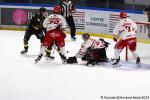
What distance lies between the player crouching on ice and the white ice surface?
0.20 meters

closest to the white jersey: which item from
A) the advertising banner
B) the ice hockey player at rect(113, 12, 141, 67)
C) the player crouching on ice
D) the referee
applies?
the player crouching on ice

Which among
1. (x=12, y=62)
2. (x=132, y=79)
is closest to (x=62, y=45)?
(x=12, y=62)

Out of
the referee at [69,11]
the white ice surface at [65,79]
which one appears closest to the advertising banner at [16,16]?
the referee at [69,11]

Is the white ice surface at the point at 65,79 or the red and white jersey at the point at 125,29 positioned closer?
the white ice surface at the point at 65,79

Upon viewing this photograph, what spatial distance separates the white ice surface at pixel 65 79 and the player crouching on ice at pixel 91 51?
20 cm

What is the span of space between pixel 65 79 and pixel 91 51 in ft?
4.82

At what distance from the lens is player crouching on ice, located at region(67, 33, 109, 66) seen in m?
9.99

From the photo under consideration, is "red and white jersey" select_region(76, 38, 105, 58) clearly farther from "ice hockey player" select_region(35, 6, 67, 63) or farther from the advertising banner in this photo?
the advertising banner

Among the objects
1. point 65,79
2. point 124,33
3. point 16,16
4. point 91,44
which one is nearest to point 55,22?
point 91,44

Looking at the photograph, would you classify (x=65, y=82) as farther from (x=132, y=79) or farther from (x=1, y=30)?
(x=1, y=30)

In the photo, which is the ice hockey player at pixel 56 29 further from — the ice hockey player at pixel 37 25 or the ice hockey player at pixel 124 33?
the ice hockey player at pixel 124 33

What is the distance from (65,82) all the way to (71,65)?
5.13 ft

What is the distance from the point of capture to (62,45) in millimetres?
10047

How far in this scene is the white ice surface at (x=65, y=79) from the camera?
24.8 ft
